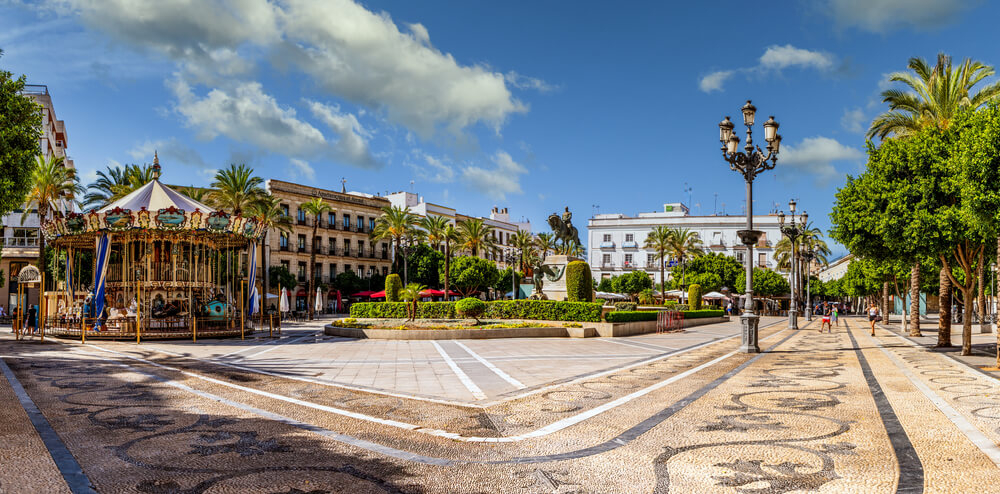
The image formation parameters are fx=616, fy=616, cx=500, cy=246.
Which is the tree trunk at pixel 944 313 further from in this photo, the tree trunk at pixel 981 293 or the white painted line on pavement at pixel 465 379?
the white painted line on pavement at pixel 465 379

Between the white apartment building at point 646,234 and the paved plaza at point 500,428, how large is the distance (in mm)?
69290

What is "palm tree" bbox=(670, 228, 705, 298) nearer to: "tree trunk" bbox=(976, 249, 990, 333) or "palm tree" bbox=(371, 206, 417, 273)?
"palm tree" bbox=(371, 206, 417, 273)

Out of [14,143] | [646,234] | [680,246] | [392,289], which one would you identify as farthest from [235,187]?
[646,234]

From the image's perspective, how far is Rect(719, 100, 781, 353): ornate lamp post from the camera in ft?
52.5

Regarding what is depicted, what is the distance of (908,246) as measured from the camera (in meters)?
15.3

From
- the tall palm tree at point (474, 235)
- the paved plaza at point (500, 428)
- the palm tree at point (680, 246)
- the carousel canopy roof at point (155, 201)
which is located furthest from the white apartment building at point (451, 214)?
the paved plaza at point (500, 428)

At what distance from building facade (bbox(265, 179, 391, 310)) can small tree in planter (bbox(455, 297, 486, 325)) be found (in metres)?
33.1

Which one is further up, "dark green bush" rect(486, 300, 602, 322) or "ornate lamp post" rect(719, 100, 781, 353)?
"ornate lamp post" rect(719, 100, 781, 353)

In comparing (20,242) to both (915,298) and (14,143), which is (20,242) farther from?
(915,298)

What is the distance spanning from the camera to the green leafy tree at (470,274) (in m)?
60.5

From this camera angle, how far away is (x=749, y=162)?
16.5 metres

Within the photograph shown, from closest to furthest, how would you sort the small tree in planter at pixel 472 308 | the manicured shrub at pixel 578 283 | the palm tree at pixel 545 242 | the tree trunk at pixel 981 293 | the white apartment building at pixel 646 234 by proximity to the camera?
the tree trunk at pixel 981 293
the manicured shrub at pixel 578 283
the small tree in planter at pixel 472 308
the palm tree at pixel 545 242
the white apartment building at pixel 646 234

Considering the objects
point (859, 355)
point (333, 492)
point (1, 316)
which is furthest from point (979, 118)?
point (1, 316)

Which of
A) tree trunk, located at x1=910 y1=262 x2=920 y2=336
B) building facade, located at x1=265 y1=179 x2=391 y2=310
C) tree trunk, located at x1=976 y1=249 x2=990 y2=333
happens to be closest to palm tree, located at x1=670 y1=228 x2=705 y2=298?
building facade, located at x1=265 y1=179 x2=391 y2=310
